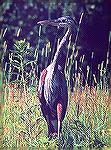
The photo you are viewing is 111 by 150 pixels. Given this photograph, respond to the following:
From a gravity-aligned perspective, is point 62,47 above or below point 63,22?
below

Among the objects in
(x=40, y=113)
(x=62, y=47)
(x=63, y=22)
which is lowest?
(x=40, y=113)

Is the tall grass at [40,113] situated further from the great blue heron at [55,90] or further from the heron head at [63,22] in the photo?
the heron head at [63,22]

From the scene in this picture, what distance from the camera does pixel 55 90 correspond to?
15.4ft

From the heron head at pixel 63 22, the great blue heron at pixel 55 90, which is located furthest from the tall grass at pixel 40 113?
the heron head at pixel 63 22

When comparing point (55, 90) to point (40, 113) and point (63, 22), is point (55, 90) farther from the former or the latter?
point (63, 22)

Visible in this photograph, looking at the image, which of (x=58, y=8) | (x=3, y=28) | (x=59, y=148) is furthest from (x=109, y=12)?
(x=59, y=148)

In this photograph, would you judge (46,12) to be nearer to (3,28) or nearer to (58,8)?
(58,8)

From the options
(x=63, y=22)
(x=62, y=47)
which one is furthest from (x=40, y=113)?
(x=63, y=22)

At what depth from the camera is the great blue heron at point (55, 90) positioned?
4656mm

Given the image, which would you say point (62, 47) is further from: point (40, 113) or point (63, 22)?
point (40, 113)

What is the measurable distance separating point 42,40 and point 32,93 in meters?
0.54

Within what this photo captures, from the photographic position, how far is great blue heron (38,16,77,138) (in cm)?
466

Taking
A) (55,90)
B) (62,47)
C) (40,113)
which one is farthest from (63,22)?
(40,113)

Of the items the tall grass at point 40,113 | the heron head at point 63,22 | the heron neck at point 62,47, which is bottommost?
the tall grass at point 40,113
